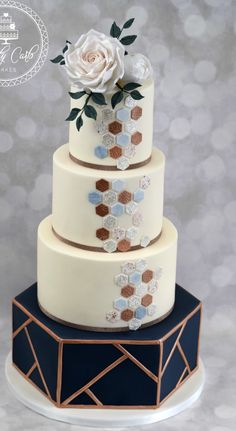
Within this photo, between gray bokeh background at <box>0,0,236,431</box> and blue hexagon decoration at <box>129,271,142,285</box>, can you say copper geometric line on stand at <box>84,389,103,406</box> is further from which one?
gray bokeh background at <box>0,0,236,431</box>

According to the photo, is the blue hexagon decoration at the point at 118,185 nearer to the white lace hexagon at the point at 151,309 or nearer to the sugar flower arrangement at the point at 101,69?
the sugar flower arrangement at the point at 101,69

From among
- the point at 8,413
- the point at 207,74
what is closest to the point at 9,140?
the point at 207,74

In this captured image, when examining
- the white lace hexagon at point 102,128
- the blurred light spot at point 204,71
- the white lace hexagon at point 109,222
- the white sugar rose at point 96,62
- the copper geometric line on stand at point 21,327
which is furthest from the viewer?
the blurred light spot at point 204,71

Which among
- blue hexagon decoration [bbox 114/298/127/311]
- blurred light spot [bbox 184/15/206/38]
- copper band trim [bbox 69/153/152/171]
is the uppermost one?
blurred light spot [bbox 184/15/206/38]

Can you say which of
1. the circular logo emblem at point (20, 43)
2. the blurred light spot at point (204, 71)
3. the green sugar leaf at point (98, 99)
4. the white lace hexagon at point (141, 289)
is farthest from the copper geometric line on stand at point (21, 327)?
the blurred light spot at point (204, 71)

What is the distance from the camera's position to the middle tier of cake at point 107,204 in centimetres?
373

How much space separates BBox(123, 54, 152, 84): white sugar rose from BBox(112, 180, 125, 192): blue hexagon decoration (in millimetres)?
322

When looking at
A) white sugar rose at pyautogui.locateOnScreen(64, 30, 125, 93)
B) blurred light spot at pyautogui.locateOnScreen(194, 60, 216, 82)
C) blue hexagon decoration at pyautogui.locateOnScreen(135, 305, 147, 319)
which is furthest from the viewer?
blurred light spot at pyautogui.locateOnScreen(194, 60, 216, 82)

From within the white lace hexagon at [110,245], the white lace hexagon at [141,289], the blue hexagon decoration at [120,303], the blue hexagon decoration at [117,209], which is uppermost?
the blue hexagon decoration at [117,209]

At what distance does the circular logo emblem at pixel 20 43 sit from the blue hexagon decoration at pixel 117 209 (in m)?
0.99

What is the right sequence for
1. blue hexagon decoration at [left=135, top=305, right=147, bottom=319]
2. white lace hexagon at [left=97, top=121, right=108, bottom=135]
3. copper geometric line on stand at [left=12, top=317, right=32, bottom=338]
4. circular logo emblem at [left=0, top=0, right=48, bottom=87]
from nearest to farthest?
white lace hexagon at [left=97, top=121, right=108, bottom=135] → blue hexagon decoration at [left=135, top=305, right=147, bottom=319] → copper geometric line on stand at [left=12, top=317, right=32, bottom=338] → circular logo emblem at [left=0, top=0, right=48, bottom=87]

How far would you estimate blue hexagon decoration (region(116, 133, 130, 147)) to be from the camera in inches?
145

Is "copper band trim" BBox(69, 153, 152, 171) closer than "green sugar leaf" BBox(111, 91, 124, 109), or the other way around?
"green sugar leaf" BBox(111, 91, 124, 109)

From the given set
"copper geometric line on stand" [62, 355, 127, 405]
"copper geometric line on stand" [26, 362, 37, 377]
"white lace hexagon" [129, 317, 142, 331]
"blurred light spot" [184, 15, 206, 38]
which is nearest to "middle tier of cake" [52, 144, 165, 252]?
"white lace hexagon" [129, 317, 142, 331]
